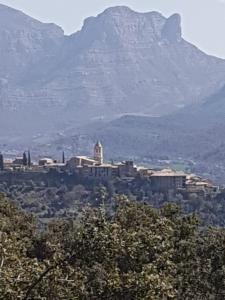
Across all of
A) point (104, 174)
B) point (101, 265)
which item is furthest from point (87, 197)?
point (101, 265)

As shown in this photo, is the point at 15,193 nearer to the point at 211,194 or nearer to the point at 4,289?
the point at 211,194

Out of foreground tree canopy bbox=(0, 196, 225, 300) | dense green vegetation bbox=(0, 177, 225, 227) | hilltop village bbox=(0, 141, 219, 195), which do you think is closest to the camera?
foreground tree canopy bbox=(0, 196, 225, 300)

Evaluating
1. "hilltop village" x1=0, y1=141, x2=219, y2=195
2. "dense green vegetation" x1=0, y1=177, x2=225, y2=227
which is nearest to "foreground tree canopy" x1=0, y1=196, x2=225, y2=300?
"dense green vegetation" x1=0, y1=177, x2=225, y2=227

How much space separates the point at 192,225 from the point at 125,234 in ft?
42.5

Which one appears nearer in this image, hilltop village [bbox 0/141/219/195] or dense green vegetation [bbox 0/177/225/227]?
dense green vegetation [bbox 0/177/225/227]

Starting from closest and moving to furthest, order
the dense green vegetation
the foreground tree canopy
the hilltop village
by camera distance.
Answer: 1. the foreground tree canopy
2. the dense green vegetation
3. the hilltop village

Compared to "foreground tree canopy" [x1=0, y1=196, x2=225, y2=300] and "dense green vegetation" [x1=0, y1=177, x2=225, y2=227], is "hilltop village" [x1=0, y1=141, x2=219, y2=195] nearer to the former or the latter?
"dense green vegetation" [x1=0, y1=177, x2=225, y2=227]

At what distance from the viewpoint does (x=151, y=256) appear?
22.5 meters

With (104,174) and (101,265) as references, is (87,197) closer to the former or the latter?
(104,174)

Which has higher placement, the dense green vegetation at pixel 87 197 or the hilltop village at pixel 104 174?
the hilltop village at pixel 104 174

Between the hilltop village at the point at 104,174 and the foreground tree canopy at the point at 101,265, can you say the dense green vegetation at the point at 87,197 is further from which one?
the foreground tree canopy at the point at 101,265

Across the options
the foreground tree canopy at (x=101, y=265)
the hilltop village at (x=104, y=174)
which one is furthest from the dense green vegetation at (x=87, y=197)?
the foreground tree canopy at (x=101, y=265)

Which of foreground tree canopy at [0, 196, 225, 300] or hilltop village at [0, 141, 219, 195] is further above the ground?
hilltop village at [0, 141, 219, 195]

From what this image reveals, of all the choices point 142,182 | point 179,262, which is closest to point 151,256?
point 179,262
